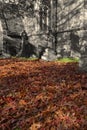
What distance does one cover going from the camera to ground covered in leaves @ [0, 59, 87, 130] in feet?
25.2

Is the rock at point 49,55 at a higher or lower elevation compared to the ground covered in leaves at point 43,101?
lower

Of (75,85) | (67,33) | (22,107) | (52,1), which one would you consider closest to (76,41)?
(67,33)

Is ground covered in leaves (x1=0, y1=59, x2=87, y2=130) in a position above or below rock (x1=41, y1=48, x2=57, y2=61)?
above

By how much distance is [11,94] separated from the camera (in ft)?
31.8

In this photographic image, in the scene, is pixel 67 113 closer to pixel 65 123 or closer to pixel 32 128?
pixel 65 123

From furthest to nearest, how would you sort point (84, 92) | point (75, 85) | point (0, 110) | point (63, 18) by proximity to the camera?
point (63, 18), point (75, 85), point (84, 92), point (0, 110)

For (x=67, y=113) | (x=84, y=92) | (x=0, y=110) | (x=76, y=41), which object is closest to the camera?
(x=67, y=113)

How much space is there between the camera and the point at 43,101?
9039 millimetres

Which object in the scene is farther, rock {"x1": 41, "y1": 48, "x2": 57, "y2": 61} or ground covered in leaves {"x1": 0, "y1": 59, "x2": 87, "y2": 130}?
rock {"x1": 41, "y1": 48, "x2": 57, "y2": 61}

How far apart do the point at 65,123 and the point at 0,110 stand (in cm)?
199

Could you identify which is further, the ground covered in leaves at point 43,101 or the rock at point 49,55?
the rock at point 49,55

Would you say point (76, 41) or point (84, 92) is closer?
point (84, 92)

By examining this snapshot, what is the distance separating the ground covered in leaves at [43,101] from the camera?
25.2ft

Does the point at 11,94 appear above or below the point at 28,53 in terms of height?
above
